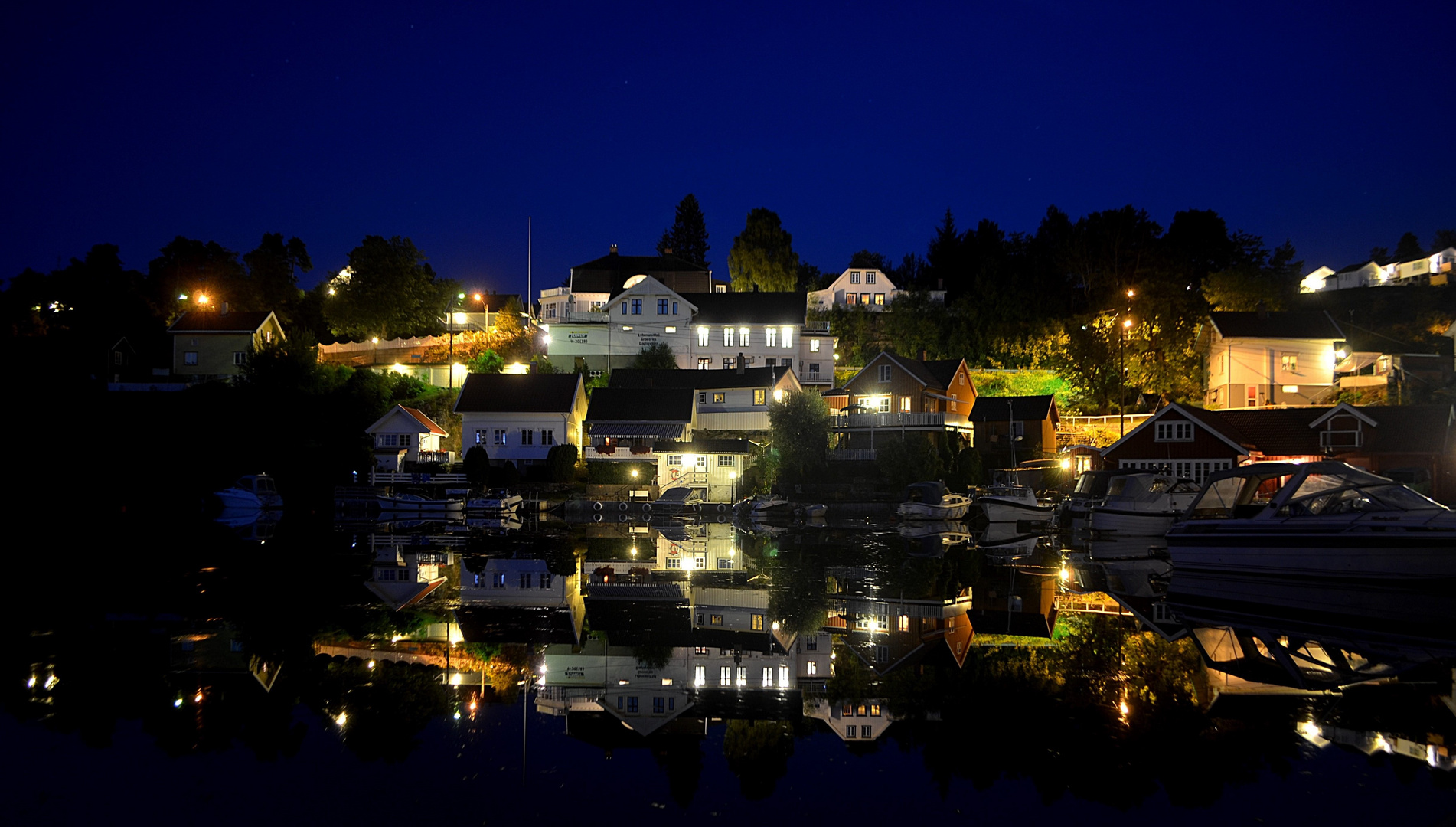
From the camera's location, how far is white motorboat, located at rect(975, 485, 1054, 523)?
41.0m

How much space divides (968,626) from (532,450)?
3990 cm

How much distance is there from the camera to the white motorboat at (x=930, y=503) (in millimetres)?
41000

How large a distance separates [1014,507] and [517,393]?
2965cm

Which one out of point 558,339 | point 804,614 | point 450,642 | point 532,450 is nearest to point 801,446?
point 532,450

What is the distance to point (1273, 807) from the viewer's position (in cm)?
873

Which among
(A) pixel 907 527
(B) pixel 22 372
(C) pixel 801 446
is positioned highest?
(B) pixel 22 372

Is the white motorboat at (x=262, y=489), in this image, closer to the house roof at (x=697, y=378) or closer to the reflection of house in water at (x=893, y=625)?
the house roof at (x=697, y=378)

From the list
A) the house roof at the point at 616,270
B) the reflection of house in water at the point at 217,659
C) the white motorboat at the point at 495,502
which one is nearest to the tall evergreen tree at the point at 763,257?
the house roof at the point at 616,270

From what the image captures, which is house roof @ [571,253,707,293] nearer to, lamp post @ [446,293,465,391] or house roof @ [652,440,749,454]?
lamp post @ [446,293,465,391]

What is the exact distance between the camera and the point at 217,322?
63.0m

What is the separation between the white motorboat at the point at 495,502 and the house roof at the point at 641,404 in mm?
9031

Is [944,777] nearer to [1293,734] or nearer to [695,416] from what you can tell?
[1293,734]

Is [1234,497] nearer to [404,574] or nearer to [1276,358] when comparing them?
[1276,358]

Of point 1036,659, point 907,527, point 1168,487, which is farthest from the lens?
point 907,527
